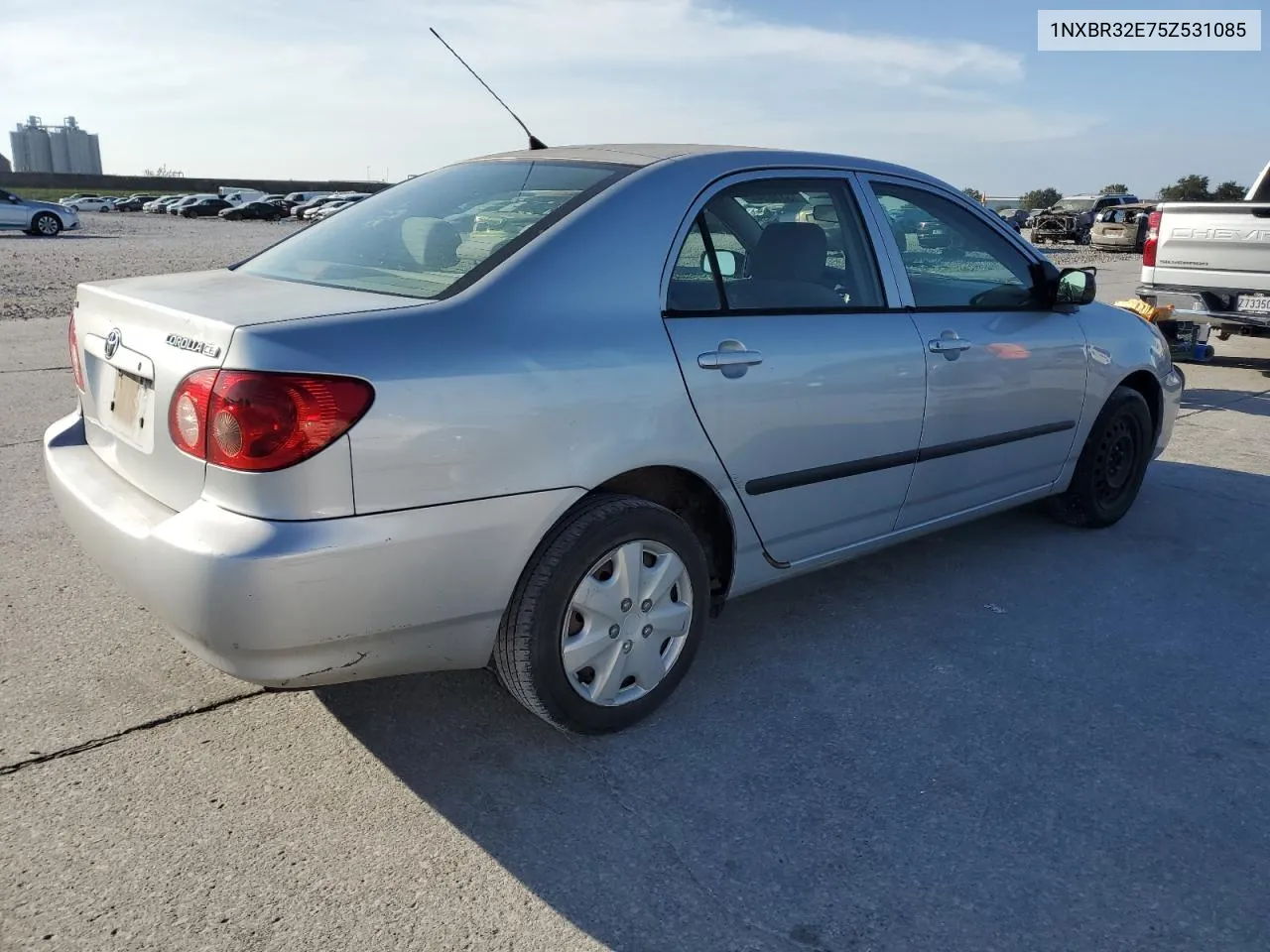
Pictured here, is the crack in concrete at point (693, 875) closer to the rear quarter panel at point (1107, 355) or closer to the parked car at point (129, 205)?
the rear quarter panel at point (1107, 355)

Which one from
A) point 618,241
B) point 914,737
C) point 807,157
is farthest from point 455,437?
point 807,157

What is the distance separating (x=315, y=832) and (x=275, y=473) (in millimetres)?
879

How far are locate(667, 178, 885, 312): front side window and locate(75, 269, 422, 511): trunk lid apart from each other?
35.7 inches

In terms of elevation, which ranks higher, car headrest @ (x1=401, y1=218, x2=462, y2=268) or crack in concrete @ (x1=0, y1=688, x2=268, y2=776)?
car headrest @ (x1=401, y1=218, x2=462, y2=268)

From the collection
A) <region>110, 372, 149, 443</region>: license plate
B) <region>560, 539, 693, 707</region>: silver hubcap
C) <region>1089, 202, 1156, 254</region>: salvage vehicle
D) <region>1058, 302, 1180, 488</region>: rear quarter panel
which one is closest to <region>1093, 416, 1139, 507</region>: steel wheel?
<region>1058, 302, 1180, 488</region>: rear quarter panel

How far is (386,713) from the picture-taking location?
3004mm

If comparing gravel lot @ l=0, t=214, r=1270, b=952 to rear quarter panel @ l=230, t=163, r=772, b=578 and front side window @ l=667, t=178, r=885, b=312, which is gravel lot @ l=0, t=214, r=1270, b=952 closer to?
rear quarter panel @ l=230, t=163, r=772, b=578

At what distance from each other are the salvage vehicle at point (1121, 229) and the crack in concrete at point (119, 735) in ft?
93.0

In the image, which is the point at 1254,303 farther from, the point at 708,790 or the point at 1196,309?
the point at 708,790

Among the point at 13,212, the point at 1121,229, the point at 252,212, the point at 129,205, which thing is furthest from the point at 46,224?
the point at 129,205

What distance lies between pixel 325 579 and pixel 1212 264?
8773 mm

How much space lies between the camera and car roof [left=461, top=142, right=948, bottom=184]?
125 inches

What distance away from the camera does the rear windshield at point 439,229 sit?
109 inches

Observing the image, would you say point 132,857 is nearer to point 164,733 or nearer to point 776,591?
point 164,733
